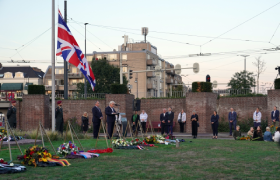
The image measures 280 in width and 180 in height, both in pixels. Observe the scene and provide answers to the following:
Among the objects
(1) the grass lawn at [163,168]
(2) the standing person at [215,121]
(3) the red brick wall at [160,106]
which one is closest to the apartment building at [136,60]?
(3) the red brick wall at [160,106]

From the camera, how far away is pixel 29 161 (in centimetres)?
971

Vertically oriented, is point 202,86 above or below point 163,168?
above

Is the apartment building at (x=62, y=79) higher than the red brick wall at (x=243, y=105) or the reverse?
higher

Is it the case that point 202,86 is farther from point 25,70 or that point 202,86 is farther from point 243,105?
point 25,70

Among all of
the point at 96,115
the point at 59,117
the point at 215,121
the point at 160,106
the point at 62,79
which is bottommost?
the point at 215,121

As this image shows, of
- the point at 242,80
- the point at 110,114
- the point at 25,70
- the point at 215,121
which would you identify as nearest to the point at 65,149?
the point at 110,114

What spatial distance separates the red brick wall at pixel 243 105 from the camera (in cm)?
3075

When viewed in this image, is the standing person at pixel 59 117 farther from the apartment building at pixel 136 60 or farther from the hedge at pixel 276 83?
the apartment building at pixel 136 60

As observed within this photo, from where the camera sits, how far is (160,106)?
33719 mm

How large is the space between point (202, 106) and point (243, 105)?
12.4ft

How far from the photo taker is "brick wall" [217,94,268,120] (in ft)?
101

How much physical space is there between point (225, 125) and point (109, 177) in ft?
81.5

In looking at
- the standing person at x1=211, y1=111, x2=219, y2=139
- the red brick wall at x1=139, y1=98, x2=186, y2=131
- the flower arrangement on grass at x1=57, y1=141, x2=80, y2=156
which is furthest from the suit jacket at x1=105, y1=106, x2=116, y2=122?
the red brick wall at x1=139, y1=98, x2=186, y2=131

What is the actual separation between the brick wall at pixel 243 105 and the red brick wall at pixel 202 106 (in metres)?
1.34
